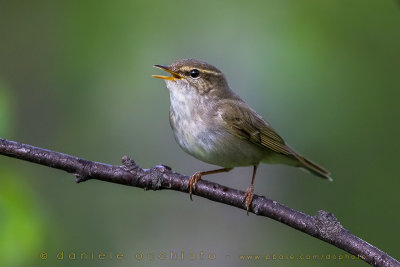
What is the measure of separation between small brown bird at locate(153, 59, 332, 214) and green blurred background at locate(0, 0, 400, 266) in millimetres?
265

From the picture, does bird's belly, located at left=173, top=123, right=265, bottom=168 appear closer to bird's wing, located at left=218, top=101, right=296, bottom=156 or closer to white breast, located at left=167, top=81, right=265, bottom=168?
white breast, located at left=167, top=81, right=265, bottom=168

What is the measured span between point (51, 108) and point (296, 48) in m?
3.32

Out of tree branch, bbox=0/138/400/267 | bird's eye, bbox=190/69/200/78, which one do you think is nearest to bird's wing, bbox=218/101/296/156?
bird's eye, bbox=190/69/200/78

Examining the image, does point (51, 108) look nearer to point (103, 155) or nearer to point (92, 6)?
point (103, 155)

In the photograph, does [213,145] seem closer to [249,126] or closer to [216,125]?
[216,125]

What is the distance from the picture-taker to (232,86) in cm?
612

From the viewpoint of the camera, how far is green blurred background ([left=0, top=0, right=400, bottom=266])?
198 inches

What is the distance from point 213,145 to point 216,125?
23 centimetres

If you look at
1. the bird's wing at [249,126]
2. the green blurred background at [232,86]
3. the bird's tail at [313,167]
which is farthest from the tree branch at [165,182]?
the bird's tail at [313,167]

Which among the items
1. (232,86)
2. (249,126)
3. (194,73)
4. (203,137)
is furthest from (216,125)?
(232,86)

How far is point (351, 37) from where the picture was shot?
5.62m

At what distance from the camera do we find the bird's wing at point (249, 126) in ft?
15.6

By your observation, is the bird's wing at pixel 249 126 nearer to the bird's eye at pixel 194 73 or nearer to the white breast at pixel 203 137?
the white breast at pixel 203 137

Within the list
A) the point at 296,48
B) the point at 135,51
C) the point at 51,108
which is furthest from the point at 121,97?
the point at 296,48
